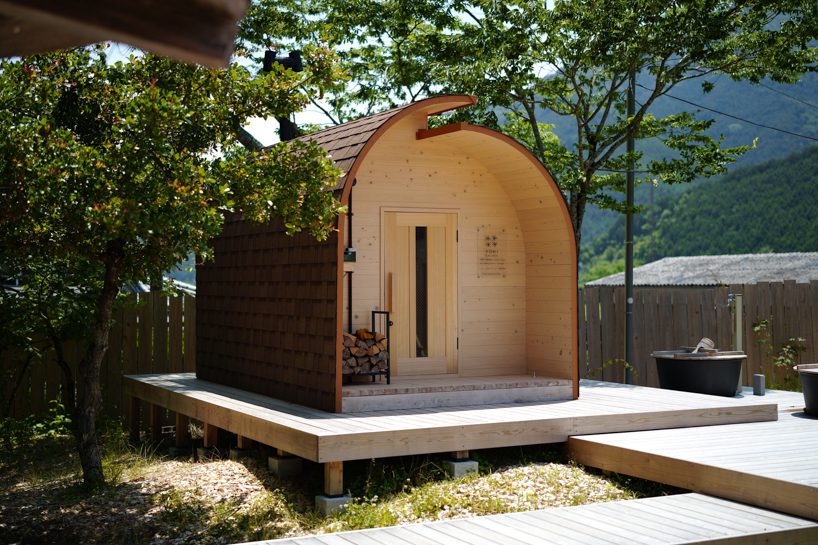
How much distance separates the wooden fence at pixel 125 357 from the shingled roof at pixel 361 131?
357 cm

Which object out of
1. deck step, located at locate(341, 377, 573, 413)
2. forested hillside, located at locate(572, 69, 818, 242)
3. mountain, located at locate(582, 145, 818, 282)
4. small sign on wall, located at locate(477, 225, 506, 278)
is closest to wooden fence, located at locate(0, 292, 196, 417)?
deck step, located at locate(341, 377, 573, 413)

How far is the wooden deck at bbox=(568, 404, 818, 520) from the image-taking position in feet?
20.1

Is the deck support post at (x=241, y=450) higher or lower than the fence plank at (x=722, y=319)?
lower

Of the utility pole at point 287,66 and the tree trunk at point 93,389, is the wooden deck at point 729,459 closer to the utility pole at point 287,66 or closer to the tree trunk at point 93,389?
the tree trunk at point 93,389

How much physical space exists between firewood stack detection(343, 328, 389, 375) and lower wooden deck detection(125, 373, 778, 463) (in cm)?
69

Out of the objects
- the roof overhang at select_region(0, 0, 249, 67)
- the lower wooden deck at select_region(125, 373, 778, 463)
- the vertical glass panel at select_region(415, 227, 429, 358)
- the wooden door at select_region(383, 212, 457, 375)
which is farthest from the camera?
the vertical glass panel at select_region(415, 227, 429, 358)

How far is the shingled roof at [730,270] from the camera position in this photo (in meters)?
30.4

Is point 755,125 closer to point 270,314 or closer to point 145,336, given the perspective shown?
point 145,336

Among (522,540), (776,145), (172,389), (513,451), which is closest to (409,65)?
(172,389)

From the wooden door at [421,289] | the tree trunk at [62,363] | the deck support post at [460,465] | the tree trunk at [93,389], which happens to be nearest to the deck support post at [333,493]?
the deck support post at [460,465]

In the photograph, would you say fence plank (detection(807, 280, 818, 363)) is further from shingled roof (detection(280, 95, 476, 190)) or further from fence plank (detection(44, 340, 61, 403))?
fence plank (detection(44, 340, 61, 403))

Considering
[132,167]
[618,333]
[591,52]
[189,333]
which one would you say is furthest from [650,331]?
[132,167]

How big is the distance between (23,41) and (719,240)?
5926 cm

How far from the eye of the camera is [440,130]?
30.4 ft
